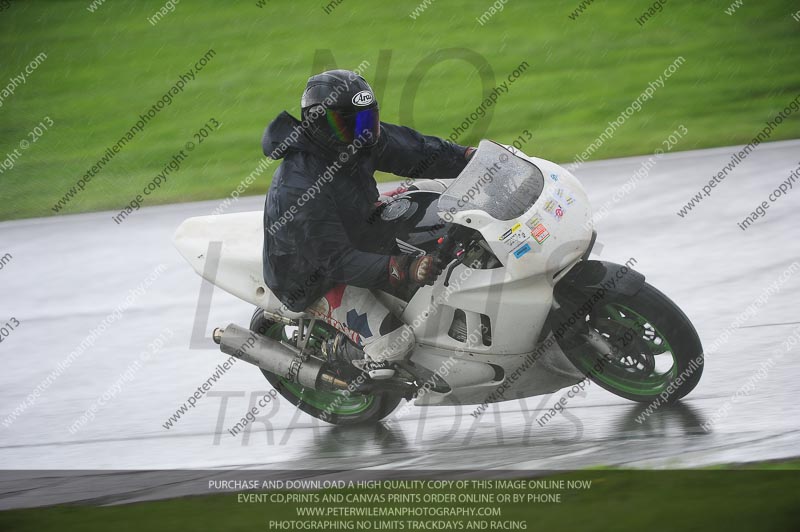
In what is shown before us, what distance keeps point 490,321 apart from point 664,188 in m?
4.63

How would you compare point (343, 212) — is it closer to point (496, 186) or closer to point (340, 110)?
point (340, 110)

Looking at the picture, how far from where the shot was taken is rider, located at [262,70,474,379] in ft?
15.3

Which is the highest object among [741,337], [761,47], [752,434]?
[752,434]

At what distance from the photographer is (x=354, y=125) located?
4680mm

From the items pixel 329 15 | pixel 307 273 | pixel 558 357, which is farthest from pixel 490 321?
pixel 329 15

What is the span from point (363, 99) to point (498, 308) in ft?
4.09

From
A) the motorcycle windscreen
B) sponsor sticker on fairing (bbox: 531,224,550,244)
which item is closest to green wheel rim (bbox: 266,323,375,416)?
the motorcycle windscreen

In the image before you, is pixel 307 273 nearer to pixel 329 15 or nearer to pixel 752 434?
pixel 752 434

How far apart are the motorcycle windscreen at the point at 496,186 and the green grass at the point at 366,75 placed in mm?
5581

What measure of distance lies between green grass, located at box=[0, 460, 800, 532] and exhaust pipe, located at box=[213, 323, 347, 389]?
81 cm

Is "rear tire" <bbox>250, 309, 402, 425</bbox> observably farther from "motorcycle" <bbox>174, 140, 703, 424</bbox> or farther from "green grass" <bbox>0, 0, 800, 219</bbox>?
"green grass" <bbox>0, 0, 800, 219</bbox>

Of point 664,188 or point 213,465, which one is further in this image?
point 664,188

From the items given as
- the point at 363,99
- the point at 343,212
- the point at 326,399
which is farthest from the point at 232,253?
the point at 363,99

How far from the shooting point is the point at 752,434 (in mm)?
4809
